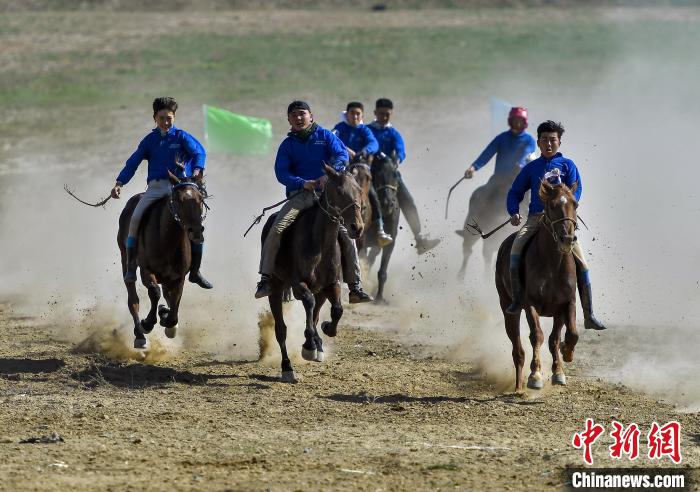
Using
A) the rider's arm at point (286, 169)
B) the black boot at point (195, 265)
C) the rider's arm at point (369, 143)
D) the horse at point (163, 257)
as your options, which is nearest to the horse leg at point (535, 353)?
the rider's arm at point (286, 169)

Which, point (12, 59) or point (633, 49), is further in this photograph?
point (633, 49)

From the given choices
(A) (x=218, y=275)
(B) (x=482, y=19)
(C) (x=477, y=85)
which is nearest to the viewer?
(A) (x=218, y=275)

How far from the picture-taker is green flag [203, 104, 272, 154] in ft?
102

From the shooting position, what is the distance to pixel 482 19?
55.7 meters

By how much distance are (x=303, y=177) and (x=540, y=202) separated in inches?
107

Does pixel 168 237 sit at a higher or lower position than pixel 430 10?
lower

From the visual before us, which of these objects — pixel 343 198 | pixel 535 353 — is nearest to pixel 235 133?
pixel 343 198

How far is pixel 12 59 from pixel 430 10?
1986 cm

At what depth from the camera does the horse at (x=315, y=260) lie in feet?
45.1

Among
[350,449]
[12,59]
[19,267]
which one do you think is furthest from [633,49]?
[350,449]

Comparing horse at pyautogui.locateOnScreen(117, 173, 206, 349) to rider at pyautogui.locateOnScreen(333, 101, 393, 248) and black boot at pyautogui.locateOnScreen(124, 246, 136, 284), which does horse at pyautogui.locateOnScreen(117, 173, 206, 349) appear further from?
rider at pyautogui.locateOnScreen(333, 101, 393, 248)

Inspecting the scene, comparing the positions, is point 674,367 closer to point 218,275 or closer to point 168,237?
point 168,237

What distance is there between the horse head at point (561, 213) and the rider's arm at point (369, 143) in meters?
6.45

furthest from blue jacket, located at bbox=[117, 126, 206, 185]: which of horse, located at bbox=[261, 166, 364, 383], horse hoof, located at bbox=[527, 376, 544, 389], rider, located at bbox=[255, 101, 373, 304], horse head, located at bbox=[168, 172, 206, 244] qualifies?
horse hoof, located at bbox=[527, 376, 544, 389]
